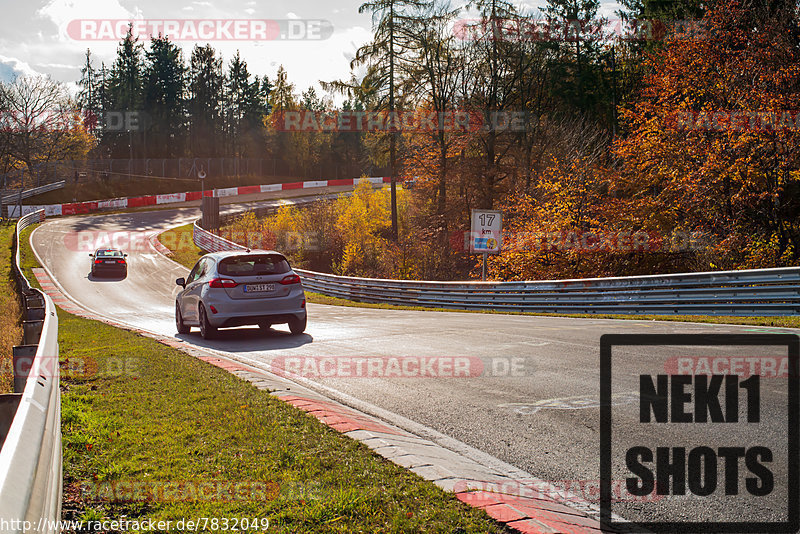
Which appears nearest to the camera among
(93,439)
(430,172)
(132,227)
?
(93,439)

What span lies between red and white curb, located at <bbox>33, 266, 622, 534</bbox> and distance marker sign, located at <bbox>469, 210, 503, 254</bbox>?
18.2 meters

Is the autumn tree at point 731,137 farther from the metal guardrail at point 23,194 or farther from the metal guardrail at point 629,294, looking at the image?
the metal guardrail at point 23,194

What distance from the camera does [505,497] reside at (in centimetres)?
406

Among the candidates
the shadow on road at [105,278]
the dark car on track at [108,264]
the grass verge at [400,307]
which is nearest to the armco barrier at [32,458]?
the grass verge at [400,307]

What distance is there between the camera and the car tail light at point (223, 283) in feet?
42.9

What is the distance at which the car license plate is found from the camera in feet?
43.2

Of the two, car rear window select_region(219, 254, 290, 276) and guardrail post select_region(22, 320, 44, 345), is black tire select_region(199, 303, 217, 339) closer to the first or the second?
car rear window select_region(219, 254, 290, 276)

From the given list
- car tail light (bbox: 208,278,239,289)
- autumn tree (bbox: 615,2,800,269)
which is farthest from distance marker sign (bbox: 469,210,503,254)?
car tail light (bbox: 208,278,239,289)

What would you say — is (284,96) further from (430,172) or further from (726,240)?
(726,240)

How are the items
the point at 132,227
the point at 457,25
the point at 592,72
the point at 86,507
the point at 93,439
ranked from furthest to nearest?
the point at 132,227
the point at 592,72
the point at 457,25
the point at 93,439
the point at 86,507

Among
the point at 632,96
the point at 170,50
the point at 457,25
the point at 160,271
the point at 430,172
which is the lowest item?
the point at 160,271

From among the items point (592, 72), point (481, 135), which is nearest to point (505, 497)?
point (481, 135)

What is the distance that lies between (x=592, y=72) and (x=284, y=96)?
5549 cm

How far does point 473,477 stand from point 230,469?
1.65m
